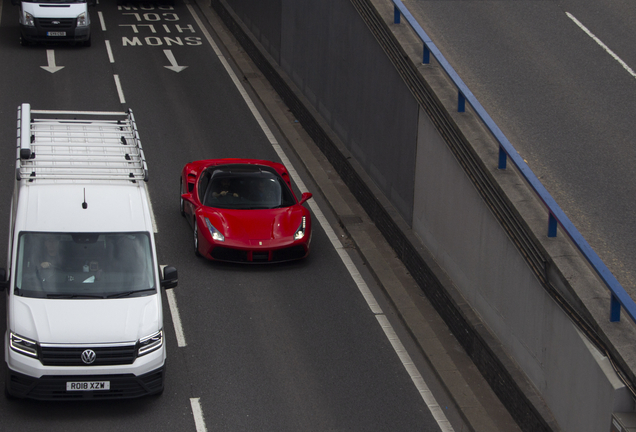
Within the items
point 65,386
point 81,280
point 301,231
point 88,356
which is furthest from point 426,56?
point 65,386

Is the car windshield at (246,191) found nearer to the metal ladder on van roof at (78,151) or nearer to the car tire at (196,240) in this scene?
the car tire at (196,240)

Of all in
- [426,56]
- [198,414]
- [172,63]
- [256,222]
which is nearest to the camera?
[198,414]

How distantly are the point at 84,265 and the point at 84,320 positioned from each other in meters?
0.94

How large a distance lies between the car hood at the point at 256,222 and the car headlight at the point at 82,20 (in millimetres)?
13614

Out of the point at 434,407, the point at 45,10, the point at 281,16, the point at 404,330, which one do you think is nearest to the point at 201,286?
the point at 404,330

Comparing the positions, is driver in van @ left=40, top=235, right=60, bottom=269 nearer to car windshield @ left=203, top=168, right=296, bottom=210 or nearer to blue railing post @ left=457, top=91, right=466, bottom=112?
car windshield @ left=203, top=168, right=296, bottom=210

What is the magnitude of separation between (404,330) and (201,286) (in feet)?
10.8

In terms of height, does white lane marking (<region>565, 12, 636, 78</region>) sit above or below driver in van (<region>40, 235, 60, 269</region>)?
above

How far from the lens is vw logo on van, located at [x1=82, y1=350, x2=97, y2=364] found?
939cm

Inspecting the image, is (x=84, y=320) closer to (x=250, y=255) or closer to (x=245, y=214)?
(x=250, y=255)

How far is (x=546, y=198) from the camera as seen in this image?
942 centimetres

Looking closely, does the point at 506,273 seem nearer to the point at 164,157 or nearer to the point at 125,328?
the point at 125,328

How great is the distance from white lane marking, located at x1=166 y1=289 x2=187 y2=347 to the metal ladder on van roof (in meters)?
2.19

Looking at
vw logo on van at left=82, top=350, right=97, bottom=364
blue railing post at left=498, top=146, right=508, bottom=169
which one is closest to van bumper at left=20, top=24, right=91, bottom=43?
blue railing post at left=498, top=146, right=508, bottom=169
